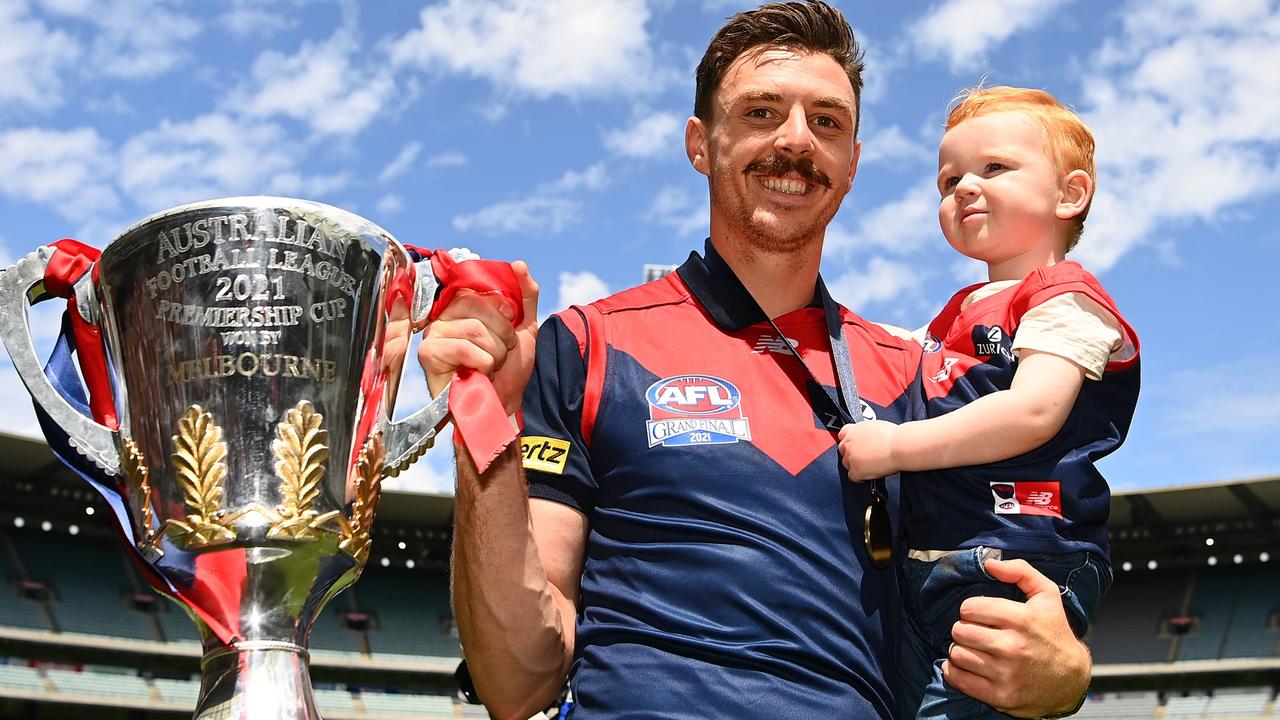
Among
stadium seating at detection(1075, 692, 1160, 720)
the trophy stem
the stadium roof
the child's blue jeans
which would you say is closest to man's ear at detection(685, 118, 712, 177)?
the child's blue jeans

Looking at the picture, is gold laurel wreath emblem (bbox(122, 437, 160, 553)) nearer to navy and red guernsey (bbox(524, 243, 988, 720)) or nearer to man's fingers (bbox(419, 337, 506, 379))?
man's fingers (bbox(419, 337, 506, 379))

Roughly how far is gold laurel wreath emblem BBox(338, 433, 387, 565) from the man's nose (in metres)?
1.16

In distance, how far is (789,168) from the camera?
8.40ft

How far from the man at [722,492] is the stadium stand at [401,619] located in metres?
19.9

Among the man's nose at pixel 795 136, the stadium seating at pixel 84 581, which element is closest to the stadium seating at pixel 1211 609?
the stadium seating at pixel 84 581

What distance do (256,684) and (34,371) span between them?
61 centimetres

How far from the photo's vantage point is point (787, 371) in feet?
8.25

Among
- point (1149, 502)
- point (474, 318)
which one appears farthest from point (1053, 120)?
point (1149, 502)

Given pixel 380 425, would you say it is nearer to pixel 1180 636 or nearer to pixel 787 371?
pixel 787 371

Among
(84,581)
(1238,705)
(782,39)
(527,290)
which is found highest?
(782,39)

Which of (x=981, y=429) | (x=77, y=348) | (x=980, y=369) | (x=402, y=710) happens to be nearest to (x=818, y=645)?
(x=981, y=429)

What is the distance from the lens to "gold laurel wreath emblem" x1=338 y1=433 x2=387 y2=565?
1773mm

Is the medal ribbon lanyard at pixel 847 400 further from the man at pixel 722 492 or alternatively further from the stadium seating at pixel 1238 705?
the stadium seating at pixel 1238 705

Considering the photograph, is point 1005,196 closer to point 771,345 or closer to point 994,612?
point 771,345
